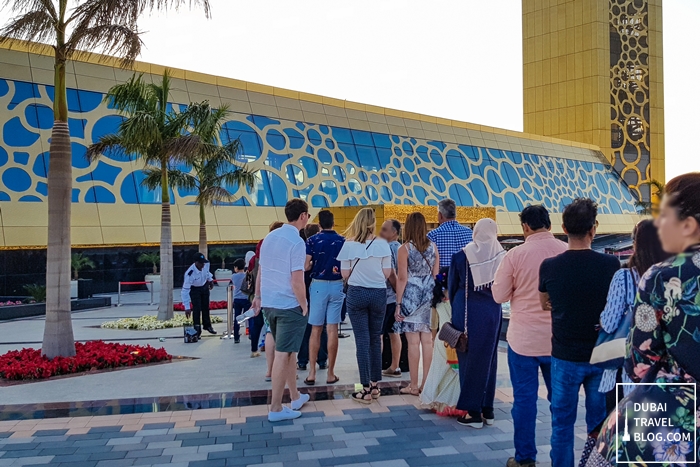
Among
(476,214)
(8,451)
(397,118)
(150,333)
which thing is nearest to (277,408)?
(8,451)

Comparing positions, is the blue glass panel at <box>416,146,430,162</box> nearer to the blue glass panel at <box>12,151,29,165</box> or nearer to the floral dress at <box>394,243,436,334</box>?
the blue glass panel at <box>12,151,29,165</box>

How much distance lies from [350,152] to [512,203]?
11.7m

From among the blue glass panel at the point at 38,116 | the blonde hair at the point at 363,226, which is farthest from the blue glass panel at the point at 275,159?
the blonde hair at the point at 363,226

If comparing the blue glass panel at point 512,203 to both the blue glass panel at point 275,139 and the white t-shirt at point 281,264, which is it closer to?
the blue glass panel at point 275,139

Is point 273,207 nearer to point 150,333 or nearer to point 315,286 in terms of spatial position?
point 150,333

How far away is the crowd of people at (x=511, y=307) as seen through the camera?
1.93 m

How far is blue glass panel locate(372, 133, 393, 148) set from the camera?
31781 millimetres

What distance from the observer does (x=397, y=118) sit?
33.8m

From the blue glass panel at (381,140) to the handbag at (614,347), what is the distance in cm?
2875

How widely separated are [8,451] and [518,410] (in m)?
4.19

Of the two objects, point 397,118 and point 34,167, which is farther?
point 397,118

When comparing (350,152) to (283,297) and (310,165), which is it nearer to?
(310,165)

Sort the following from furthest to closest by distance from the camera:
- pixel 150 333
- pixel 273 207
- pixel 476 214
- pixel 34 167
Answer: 1. pixel 273 207
2. pixel 476 214
3. pixel 34 167
4. pixel 150 333

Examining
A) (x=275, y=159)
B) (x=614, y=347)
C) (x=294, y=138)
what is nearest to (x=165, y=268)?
(x=614, y=347)
